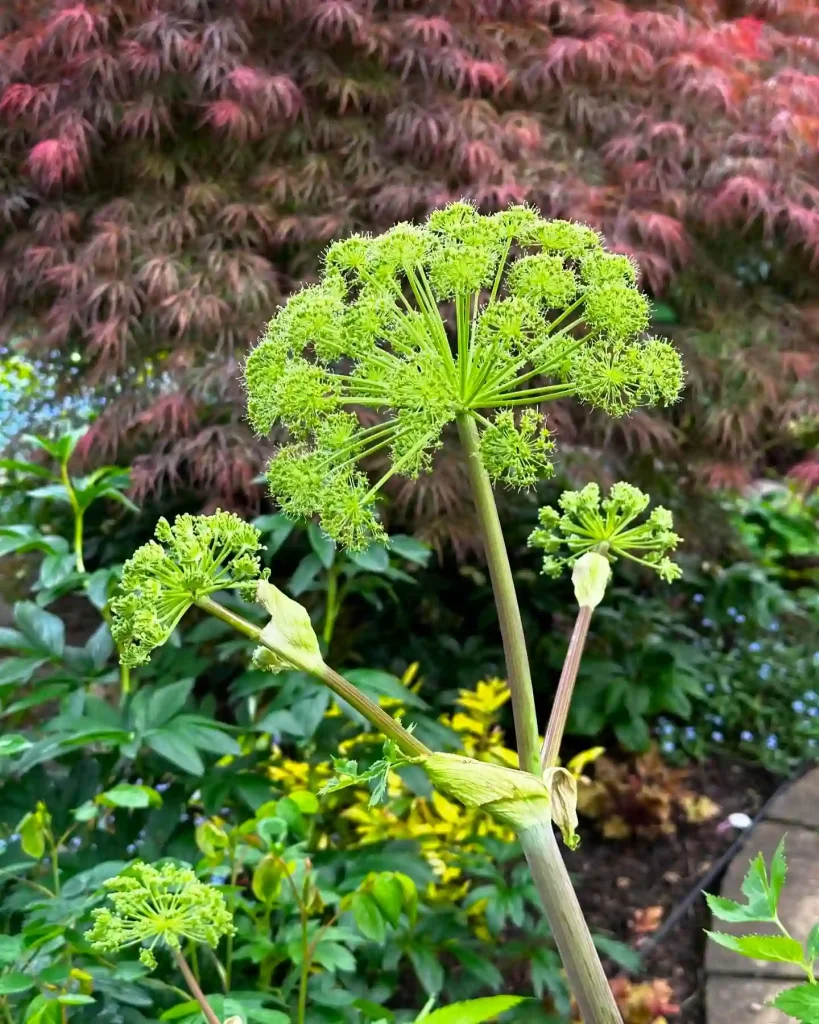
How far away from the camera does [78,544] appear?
1.67 m

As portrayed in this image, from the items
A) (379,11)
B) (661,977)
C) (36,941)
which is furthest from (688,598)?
(36,941)

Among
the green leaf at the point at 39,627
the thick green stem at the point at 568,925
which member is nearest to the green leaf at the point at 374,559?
the green leaf at the point at 39,627

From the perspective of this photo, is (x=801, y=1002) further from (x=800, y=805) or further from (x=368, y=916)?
(x=800, y=805)

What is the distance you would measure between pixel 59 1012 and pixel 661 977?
1847 millimetres

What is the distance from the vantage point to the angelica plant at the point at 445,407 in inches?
22.9

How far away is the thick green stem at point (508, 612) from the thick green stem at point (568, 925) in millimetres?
51

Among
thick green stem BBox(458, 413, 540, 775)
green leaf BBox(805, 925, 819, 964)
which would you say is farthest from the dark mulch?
thick green stem BBox(458, 413, 540, 775)

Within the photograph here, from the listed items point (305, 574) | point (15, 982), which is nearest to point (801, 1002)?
point (15, 982)

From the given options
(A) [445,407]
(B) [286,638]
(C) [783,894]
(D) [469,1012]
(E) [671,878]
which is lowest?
(E) [671,878]

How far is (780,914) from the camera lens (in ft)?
7.20

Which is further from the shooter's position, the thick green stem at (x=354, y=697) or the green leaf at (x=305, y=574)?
the green leaf at (x=305, y=574)

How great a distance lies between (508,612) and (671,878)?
2.38 m

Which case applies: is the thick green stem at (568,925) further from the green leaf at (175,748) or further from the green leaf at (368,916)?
the green leaf at (175,748)

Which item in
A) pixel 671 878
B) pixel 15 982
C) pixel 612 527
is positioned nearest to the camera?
pixel 612 527
